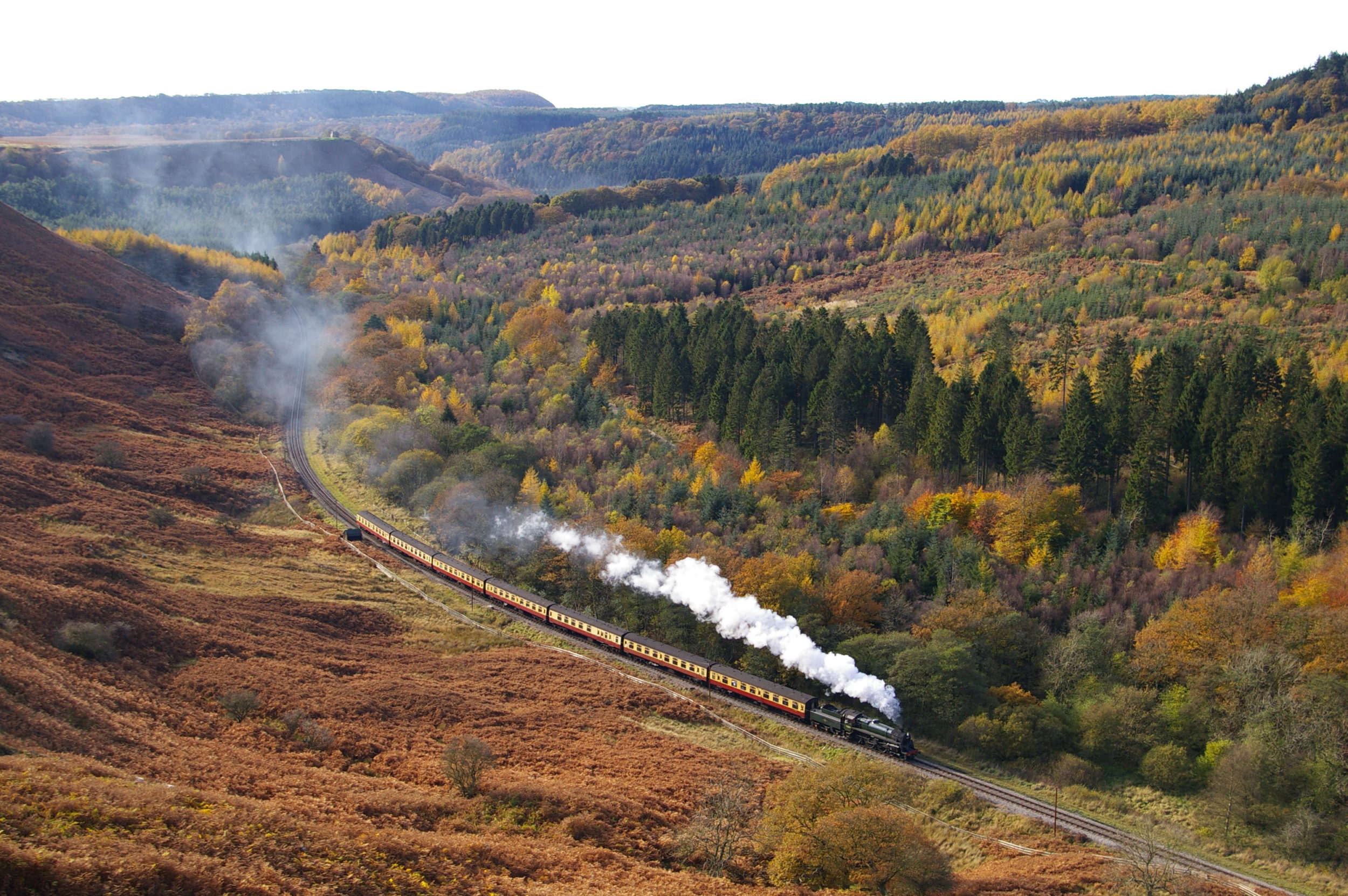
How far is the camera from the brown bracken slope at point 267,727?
24.7m

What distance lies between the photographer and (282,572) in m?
62.2

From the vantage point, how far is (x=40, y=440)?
69.7m

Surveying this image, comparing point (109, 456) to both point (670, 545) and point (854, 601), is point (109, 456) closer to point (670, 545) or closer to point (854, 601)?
point (670, 545)

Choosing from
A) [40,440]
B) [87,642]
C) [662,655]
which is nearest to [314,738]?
[87,642]

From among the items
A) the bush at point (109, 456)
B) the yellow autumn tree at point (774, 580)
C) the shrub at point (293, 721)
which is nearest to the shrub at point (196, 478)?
the bush at point (109, 456)

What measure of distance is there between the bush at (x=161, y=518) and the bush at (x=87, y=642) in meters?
23.4

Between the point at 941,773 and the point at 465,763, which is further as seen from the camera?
the point at 941,773

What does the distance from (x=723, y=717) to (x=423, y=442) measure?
150 ft

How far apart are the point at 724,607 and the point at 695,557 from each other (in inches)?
242

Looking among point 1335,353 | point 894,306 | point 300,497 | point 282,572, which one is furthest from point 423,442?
point 1335,353

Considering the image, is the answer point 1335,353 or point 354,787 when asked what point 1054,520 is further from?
point 354,787

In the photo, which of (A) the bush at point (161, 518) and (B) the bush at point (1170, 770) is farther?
(A) the bush at point (161, 518)

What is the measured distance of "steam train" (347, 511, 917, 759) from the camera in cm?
4388

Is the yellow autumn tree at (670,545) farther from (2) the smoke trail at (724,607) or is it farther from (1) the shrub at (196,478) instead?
(1) the shrub at (196,478)
